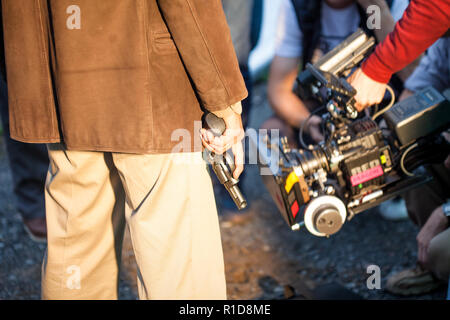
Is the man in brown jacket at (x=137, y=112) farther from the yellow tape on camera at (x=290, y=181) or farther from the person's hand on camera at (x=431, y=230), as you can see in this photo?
the person's hand on camera at (x=431, y=230)

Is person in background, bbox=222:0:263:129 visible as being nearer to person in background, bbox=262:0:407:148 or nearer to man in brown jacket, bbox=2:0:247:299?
person in background, bbox=262:0:407:148

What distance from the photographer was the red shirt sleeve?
154 cm

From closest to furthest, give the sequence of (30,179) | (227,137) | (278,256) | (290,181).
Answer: (227,137) → (290,181) → (278,256) → (30,179)

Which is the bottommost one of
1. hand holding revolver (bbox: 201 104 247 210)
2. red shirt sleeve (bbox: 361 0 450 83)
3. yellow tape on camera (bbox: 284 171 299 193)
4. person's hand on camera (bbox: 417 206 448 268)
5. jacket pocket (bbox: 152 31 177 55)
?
person's hand on camera (bbox: 417 206 448 268)

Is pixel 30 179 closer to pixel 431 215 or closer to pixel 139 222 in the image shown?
pixel 139 222

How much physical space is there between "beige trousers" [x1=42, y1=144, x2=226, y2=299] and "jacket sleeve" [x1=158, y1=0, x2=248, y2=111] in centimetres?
21

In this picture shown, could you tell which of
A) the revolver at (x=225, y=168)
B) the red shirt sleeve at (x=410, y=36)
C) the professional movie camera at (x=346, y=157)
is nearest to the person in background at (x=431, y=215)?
the professional movie camera at (x=346, y=157)

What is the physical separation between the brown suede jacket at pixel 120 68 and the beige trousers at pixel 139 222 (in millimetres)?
99

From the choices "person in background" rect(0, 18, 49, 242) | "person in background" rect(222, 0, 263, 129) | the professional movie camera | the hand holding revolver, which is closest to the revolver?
the hand holding revolver

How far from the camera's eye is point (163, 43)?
1208 mm

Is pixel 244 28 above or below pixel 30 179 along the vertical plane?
above

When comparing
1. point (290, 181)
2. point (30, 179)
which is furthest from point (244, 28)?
point (30, 179)

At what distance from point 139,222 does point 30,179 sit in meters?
1.51
